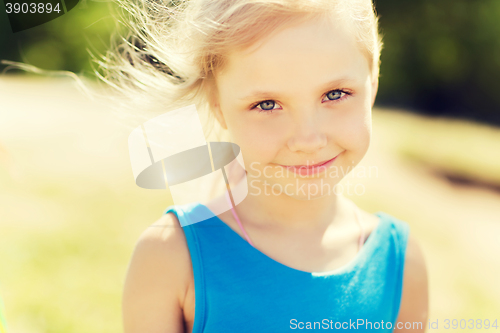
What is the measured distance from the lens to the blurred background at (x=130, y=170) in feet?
6.95

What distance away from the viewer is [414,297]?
120 cm

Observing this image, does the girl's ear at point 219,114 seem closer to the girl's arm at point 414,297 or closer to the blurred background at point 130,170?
the blurred background at point 130,170

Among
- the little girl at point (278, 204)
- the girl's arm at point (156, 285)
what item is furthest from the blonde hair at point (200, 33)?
the girl's arm at point (156, 285)

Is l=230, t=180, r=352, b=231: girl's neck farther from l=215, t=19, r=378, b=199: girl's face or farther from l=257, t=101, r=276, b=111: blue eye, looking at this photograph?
l=257, t=101, r=276, b=111: blue eye

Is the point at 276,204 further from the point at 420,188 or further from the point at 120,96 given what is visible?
the point at 420,188

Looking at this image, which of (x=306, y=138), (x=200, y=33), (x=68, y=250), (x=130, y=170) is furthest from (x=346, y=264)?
(x=130, y=170)

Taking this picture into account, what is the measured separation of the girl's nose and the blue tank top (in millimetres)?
275

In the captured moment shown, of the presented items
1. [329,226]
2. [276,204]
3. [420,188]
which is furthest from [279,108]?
[420,188]

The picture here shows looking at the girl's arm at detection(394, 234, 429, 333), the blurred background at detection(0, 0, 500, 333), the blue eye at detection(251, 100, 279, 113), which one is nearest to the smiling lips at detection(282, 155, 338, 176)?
the blue eye at detection(251, 100, 279, 113)

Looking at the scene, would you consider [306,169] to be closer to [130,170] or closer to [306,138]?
[306,138]

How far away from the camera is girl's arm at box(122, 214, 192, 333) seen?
3.28ft

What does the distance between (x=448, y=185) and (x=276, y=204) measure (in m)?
3.40

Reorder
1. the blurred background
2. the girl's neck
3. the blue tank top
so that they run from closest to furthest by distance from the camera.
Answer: the blue tank top
the girl's neck
the blurred background

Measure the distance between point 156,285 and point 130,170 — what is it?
2779mm
